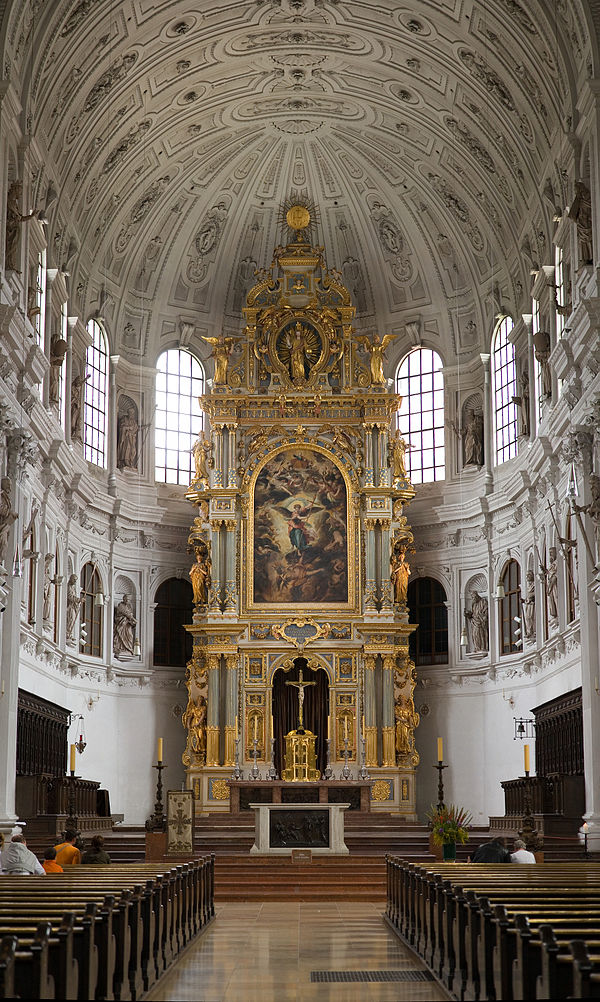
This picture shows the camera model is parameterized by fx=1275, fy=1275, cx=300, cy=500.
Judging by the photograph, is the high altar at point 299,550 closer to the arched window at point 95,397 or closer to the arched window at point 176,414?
the arched window at point 176,414

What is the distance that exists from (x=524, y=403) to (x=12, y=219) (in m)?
15.0

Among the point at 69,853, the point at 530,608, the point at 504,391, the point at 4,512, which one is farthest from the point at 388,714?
the point at 69,853

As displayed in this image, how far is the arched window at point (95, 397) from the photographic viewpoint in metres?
37.1

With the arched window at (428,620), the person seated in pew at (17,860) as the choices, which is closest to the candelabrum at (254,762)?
the arched window at (428,620)

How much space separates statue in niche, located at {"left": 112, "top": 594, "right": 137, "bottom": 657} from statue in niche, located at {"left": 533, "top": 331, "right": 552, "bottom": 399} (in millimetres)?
13883

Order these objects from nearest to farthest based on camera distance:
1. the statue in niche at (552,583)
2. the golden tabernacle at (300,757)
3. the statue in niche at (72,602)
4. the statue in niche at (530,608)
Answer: the statue in niche at (552,583), the statue in niche at (530,608), the golden tabernacle at (300,757), the statue in niche at (72,602)

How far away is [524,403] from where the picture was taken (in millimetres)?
34781

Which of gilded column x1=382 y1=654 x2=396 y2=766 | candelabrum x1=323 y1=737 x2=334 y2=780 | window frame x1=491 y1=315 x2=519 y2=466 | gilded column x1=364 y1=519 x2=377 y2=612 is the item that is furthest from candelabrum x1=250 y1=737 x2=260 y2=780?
window frame x1=491 y1=315 x2=519 y2=466

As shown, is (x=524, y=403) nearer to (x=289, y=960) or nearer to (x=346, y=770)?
(x=346, y=770)

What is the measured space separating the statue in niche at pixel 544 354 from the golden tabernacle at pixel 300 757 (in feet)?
36.0

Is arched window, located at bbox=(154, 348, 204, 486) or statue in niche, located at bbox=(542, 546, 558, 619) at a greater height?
arched window, located at bbox=(154, 348, 204, 486)

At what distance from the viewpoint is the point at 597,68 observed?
82.1ft

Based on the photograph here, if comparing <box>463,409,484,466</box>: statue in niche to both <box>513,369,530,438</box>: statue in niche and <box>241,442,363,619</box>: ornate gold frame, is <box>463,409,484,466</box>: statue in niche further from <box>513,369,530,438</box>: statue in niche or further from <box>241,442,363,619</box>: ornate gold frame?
<box>241,442,363,619</box>: ornate gold frame

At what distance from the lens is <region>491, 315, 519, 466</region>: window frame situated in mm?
36438
